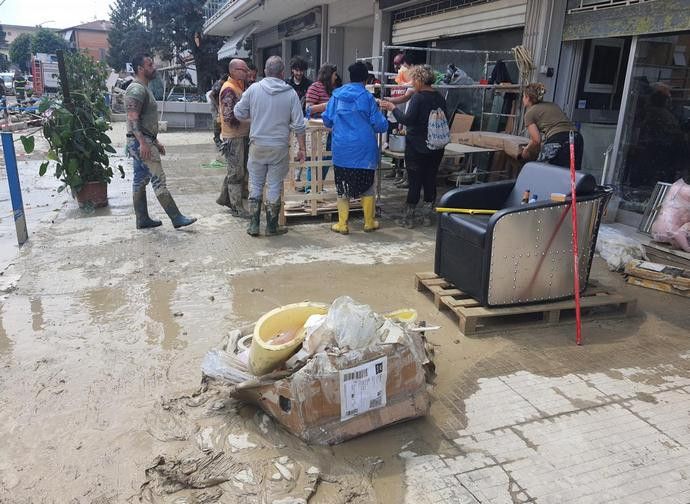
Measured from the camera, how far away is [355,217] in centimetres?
677

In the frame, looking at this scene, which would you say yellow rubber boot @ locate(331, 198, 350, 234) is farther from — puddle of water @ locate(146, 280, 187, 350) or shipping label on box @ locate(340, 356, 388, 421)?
shipping label on box @ locate(340, 356, 388, 421)

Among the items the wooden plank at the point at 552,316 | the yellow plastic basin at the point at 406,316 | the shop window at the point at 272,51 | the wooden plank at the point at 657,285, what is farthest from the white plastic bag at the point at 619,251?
the shop window at the point at 272,51

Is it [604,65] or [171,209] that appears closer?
[171,209]

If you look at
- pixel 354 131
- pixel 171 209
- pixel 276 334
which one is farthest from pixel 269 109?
pixel 276 334

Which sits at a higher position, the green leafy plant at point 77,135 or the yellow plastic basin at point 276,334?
the green leafy plant at point 77,135

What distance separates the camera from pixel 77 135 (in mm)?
6531

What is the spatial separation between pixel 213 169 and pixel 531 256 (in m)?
7.57

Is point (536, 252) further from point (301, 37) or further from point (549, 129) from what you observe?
point (301, 37)

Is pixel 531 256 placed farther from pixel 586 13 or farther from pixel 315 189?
pixel 586 13

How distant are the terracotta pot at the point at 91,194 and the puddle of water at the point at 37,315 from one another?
2991mm

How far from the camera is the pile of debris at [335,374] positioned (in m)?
2.35

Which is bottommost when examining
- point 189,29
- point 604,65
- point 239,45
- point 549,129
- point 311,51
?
point 549,129

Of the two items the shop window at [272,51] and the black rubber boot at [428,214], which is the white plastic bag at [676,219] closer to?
the black rubber boot at [428,214]

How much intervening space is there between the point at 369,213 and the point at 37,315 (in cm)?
351
